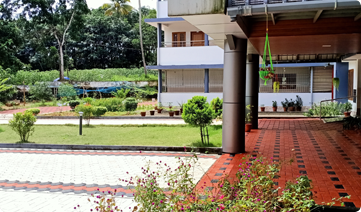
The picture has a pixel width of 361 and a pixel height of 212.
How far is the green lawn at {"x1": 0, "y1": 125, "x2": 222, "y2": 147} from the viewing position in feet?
37.0

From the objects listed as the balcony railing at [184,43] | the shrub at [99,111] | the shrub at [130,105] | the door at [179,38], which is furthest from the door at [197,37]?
the shrub at [99,111]

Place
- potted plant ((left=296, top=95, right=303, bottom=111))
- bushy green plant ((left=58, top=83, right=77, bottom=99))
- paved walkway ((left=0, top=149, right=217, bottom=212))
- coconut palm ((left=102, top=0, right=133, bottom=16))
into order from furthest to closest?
1. coconut palm ((left=102, top=0, right=133, bottom=16))
2. bushy green plant ((left=58, top=83, right=77, bottom=99))
3. potted plant ((left=296, top=95, right=303, bottom=111))
4. paved walkway ((left=0, top=149, right=217, bottom=212))

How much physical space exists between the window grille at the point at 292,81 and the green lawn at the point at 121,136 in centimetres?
977

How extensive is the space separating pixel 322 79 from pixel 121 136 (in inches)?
605

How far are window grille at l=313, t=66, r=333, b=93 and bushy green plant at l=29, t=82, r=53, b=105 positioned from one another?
2053cm

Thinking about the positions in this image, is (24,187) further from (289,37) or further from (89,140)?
(289,37)

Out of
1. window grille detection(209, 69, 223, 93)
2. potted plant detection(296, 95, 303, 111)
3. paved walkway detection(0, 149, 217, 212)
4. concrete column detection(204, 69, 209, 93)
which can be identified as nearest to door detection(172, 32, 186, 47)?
window grille detection(209, 69, 223, 93)

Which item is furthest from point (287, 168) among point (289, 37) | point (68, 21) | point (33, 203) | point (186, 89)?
point (68, 21)

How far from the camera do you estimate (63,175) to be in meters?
7.34

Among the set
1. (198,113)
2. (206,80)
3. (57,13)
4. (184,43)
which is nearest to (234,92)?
(198,113)

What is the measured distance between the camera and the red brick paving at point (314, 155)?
5.88 m

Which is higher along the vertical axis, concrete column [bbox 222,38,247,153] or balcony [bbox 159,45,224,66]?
balcony [bbox 159,45,224,66]

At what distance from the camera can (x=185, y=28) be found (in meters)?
23.2

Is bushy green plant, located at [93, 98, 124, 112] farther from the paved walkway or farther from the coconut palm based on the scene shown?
the coconut palm
